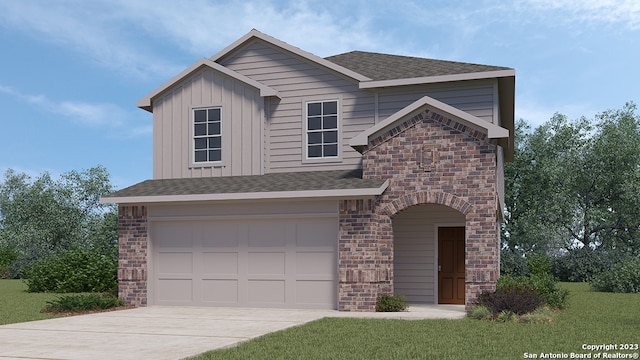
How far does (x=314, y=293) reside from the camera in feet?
59.7

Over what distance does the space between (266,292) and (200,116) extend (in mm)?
6138

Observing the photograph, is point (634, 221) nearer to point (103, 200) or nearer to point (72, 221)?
point (103, 200)

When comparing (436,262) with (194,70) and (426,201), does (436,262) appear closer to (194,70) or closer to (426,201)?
(426,201)

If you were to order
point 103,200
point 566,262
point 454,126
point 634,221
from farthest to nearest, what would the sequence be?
point 634,221 < point 566,262 < point 103,200 < point 454,126

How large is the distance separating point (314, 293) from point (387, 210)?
9.46ft

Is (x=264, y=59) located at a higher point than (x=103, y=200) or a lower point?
higher

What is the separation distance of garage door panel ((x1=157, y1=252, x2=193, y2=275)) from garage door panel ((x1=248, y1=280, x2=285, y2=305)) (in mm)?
1883

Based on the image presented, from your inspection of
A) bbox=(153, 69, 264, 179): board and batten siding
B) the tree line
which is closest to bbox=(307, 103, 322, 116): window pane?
bbox=(153, 69, 264, 179): board and batten siding

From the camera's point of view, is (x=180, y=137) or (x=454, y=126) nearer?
(x=454, y=126)

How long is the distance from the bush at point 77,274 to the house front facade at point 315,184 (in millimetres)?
6082

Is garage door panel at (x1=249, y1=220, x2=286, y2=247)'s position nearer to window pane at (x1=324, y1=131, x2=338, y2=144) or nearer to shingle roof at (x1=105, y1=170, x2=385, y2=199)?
shingle roof at (x1=105, y1=170, x2=385, y2=199)

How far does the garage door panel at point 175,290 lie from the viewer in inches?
763

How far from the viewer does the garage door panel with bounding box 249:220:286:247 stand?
18578mm

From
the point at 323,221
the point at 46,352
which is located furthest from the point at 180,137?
the point at 46,352
